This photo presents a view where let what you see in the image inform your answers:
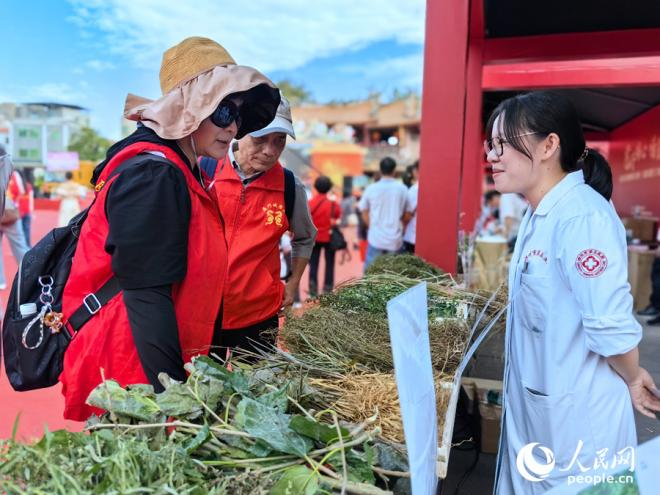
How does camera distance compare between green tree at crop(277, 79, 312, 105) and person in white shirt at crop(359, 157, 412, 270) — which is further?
green tree at crop(277, 79, 312, 105)

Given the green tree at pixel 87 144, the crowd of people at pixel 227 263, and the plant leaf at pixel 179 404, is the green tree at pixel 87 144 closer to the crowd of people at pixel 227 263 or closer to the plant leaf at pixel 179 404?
the crowd of people at pixel 227 263

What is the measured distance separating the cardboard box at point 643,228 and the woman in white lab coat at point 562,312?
27.6 feet

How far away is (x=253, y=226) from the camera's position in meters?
2.47

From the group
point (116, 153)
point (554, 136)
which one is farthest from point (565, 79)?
point (116, 153)

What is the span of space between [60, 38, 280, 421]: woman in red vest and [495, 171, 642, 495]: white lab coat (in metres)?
0.98

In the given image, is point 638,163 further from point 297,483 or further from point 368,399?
point 297,483

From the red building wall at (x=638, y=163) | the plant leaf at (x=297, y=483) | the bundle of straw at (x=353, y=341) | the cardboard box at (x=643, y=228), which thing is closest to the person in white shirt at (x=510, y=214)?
the cardboard box at (x=643, y=228)

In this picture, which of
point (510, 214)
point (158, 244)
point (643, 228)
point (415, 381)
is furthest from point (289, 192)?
point (643, 228)

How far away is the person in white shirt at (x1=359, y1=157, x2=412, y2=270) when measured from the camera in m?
6.98

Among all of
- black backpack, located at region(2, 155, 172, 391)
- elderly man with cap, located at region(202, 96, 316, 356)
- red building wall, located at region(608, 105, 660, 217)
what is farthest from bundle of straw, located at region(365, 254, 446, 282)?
red building wall, located at region(608, 105, 660, 217)

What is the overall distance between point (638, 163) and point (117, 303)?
1251 centimetres

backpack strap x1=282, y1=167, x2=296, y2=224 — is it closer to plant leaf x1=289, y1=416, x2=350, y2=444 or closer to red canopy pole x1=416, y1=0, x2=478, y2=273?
red canopy pole x1=416, y1=0, x2=478, y2=273

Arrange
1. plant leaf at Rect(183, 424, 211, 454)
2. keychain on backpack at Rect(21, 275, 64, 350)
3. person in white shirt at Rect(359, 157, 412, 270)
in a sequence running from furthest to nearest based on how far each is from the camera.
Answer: person in white shirt at Rect(359, 157, 412, 270) → keychain on backpack at Rect(21, 275, 64, 350) → plant leaf at Rect(183, 424, 211, 454)

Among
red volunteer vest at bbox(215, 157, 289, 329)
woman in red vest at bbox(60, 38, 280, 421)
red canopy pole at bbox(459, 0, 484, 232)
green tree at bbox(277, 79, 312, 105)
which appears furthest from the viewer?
green tree at bbox(277, 79, 312, 105)
